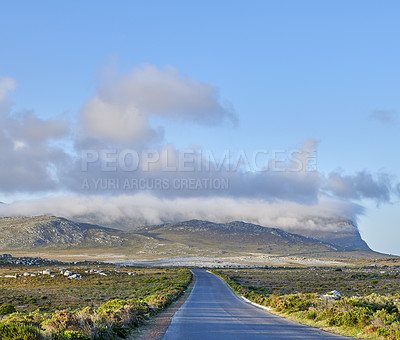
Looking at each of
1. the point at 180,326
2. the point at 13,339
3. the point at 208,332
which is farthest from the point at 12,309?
the point at 13,339

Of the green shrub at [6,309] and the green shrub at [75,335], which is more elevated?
the green shrub at [75,335]

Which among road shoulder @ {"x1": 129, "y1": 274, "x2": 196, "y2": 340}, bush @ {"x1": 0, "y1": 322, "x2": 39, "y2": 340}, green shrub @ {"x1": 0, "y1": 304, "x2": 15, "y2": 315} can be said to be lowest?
green shrub @ {"x1": 0, "y1": 304, "x2": 15, "y2": 315}

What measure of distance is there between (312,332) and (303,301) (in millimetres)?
12493

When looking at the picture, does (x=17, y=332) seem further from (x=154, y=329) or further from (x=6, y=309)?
(x=6, y=309)

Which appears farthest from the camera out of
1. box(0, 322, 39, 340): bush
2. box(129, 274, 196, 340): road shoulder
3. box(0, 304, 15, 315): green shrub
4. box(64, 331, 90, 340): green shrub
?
box(0, 304, 15, 315): green shrub

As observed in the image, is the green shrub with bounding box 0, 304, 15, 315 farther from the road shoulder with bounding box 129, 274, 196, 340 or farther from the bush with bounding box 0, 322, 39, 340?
the bush with bounding box 0, 322, 39, 340

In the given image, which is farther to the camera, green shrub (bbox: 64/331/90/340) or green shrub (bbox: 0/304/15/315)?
green shrub (bbox: 0/304/15/315)

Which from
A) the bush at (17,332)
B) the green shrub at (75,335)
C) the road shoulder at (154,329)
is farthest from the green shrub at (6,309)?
the bush at (17,332)

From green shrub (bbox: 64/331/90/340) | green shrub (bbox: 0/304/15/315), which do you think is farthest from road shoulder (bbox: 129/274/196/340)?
green shrub (bbox: 0/304/15/315)

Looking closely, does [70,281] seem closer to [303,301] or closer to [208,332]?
[303,301]

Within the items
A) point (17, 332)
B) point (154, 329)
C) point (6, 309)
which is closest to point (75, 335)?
point (17, 332)

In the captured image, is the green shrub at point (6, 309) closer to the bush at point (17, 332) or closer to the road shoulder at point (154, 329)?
the road shoulder at point (154, 329)

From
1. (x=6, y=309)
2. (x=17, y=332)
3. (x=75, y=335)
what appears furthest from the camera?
(x=6, y=309)

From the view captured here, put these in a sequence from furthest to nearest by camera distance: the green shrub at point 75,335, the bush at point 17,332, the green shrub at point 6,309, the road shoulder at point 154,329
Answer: the green shrub at point 6,309
the road shoulder at point 154,329
the green shrub at point 75,335
the bush at point 17,332
